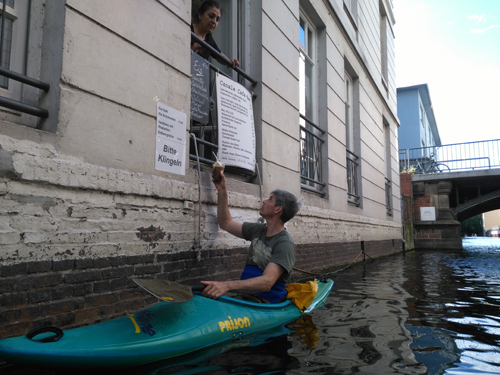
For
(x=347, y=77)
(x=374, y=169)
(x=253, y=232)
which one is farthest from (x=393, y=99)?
(x=253, y=232)

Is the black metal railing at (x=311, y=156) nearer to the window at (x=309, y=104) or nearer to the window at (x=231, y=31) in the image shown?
the window at (x=309, y=104)

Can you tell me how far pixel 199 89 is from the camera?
4.38 m

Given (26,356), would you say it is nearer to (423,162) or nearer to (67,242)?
(67,242)

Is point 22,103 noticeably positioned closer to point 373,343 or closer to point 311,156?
point 373,343

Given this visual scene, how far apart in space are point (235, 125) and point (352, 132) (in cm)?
628

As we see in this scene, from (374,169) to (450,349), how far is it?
9.45 m

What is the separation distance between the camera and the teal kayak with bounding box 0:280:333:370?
1900 millimetres

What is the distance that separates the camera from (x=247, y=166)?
484cm

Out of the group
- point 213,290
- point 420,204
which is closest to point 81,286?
point 213,290

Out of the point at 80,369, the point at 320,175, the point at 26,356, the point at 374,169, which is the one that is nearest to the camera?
the point at 26,356

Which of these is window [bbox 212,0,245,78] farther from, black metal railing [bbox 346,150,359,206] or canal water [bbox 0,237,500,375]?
black metal railing [bbox 346,150,359,206]

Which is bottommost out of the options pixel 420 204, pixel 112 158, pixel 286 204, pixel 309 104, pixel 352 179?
pixel 286 204

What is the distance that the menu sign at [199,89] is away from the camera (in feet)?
14.0

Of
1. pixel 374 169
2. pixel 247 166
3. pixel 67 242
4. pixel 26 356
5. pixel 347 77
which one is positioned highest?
pixel 347 77
